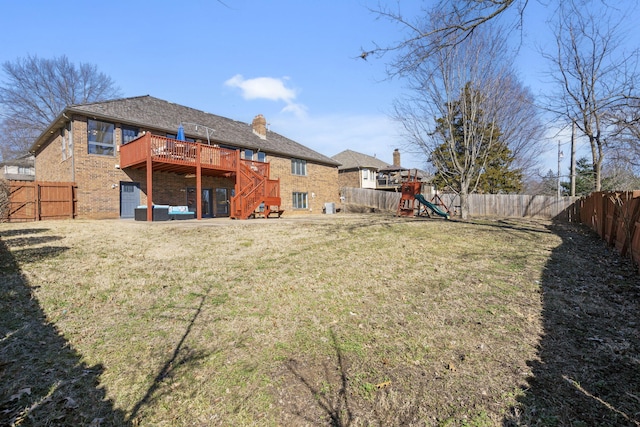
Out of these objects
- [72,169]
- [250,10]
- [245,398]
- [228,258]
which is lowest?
[245,398]

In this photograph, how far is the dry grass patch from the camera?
8.57 ft

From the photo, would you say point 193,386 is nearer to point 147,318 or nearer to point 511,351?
A: point 147,318

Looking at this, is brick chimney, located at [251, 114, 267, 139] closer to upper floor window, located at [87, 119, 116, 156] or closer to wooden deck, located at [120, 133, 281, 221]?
wooden deck, located at [120, 133, 281, 221]

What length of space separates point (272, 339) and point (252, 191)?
1326 cm

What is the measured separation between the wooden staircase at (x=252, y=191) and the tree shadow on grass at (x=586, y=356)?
1294 centimetres

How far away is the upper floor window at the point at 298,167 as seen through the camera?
24766 millimetres

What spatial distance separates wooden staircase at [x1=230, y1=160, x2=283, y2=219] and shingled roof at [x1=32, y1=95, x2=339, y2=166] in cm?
351

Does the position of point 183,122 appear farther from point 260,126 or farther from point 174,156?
point 260,126

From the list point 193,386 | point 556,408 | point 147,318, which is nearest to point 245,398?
point 193,386

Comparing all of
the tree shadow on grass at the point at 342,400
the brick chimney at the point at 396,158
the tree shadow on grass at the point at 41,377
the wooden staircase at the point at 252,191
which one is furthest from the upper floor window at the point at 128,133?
the brick chimney at the point at 396,158

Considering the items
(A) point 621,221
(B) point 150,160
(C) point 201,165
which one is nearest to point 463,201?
(A) point 621,221

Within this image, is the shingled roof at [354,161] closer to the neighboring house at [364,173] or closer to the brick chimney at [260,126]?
the neighboring house at [364,173]

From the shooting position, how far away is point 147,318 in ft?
13.5

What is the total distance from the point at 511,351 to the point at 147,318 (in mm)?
4433
